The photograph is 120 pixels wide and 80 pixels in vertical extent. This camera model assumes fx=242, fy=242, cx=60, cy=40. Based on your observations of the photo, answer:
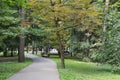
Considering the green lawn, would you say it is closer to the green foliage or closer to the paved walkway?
the paved walkway

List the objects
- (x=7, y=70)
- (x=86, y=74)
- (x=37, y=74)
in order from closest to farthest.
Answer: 1. (x=37, y=74)
2. (x=86, y=74)
3. (x=7, y=70)

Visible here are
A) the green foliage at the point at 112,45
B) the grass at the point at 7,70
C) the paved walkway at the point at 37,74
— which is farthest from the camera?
the green foliage at the point at 112,45

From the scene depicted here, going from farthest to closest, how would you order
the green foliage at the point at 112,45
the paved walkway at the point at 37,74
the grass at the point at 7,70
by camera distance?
the green foliage at the point at 112,45, the grass at the point at 7,70, the paved walkway at the point at 37,74

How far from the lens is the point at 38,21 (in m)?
19.8

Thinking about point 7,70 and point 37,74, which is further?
point 7,70

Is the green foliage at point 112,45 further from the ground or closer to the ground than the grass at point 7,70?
further from the ground

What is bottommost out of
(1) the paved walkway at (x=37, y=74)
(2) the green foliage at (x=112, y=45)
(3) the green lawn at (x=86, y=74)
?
(3) the green lawn at (x=86, y=74)

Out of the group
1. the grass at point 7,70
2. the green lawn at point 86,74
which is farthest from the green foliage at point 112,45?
the grass at point 7,70

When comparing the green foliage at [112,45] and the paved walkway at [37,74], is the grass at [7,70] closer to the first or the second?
the paved walkway at [37,74]

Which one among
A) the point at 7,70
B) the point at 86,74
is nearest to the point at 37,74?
the point at 7,70

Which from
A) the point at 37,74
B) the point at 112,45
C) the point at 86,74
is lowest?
the point at 86,74

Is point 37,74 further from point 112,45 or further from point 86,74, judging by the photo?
point 112,45

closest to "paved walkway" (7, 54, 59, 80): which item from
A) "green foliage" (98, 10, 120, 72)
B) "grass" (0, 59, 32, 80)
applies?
"grass" (0, 59, 32, 80)

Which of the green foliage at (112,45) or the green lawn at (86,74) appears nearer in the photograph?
the green lawn at (86,74)
